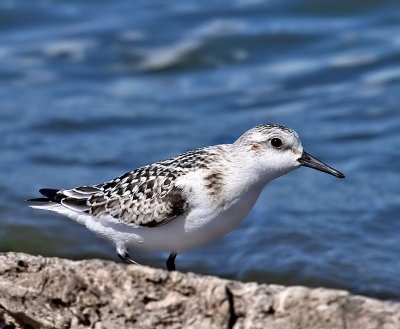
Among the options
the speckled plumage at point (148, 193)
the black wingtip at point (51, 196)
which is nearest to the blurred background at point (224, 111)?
the black wingtip at point (51, 196)

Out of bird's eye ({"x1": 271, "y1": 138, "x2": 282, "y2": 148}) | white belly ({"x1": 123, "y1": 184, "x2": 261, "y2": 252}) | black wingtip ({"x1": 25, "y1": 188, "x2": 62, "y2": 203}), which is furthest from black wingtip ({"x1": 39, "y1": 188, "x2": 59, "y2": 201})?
bird's eye ({"x1": 271, "y1": 138, "x2": 282, "y2": 148})

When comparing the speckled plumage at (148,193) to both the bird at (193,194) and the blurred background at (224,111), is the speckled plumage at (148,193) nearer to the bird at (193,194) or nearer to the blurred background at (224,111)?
the bird at (193,194)

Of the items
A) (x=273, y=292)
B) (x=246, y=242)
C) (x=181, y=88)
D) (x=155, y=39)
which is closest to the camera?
(x=273, y=292)

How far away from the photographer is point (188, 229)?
731cm

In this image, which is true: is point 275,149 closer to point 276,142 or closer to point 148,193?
→ point 276,142

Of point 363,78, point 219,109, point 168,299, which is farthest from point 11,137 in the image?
point 168,299

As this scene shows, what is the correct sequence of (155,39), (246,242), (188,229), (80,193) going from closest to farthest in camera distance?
(188,229) → (80,193) → (246,242) → (155,39)

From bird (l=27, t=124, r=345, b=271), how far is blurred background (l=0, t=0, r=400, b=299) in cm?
226

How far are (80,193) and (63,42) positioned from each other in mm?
10699

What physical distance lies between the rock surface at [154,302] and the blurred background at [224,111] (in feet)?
13.6

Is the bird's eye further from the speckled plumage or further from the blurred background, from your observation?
the blurred background

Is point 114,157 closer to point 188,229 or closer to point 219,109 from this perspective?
point 219,109

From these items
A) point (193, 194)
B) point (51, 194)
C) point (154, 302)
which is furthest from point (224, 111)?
point (154, 302)

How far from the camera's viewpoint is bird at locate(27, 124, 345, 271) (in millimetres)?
7270
